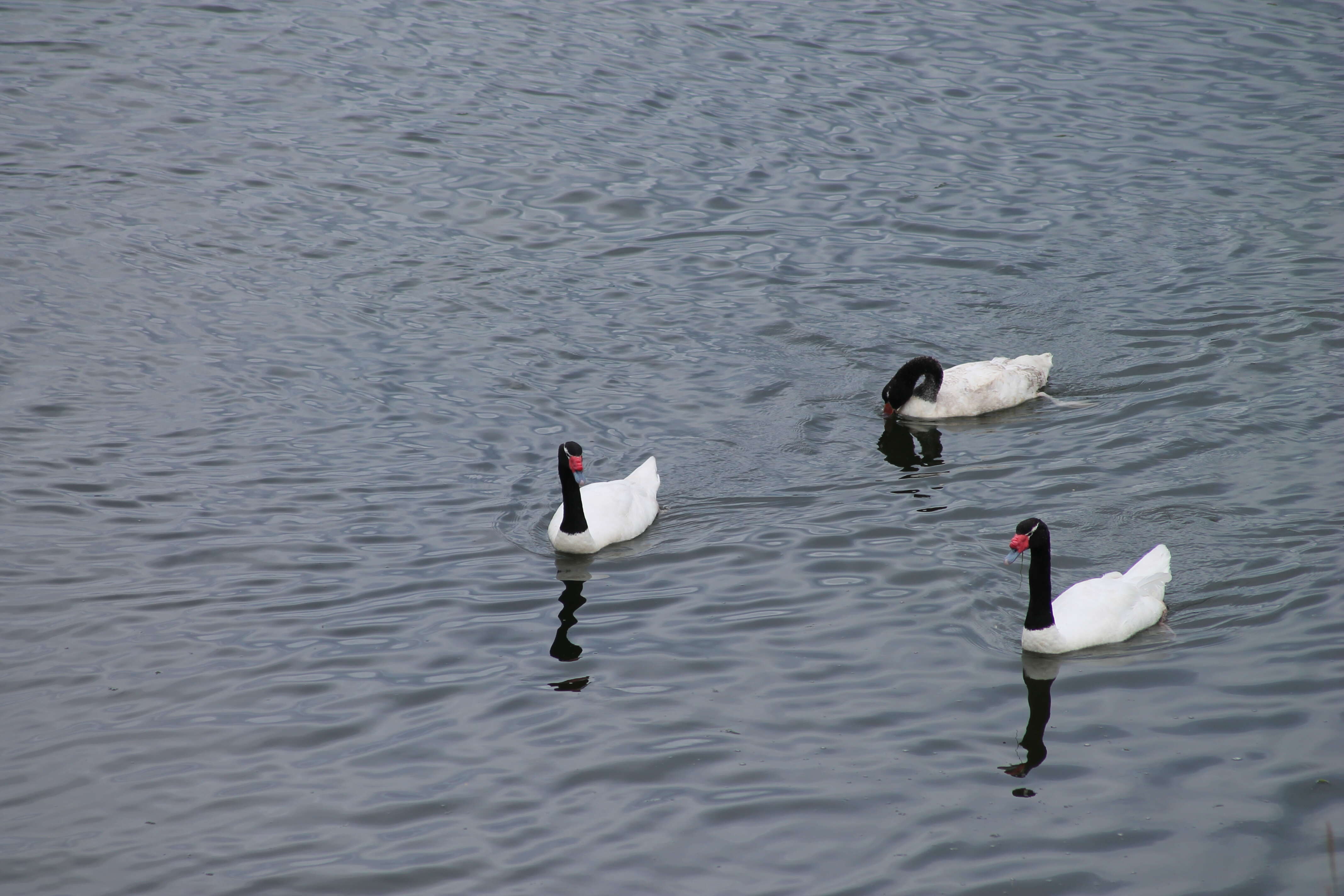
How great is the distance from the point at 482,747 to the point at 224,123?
632 inches

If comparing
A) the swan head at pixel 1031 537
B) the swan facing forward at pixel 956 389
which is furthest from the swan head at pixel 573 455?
the swan facing forward at pixel 956 389

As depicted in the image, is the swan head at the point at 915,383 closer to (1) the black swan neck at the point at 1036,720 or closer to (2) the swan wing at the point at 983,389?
(2) the swan wing at the point at 983,389

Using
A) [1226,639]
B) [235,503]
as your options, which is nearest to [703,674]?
[1226,639]

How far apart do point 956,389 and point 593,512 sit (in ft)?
15.8

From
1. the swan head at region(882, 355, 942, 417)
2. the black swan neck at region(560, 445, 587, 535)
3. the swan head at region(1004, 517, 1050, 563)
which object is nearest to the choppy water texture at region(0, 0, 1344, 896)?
the black swan neck at region(560, 445, 587, 535)

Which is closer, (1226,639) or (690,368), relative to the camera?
(1226,639)

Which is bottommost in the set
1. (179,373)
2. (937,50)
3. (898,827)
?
(179,373)

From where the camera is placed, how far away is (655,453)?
1315 cm

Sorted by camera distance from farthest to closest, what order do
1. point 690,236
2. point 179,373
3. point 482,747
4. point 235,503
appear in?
1. point 690,236
2. point 179,373
3. point 235,503
4. point 482,747

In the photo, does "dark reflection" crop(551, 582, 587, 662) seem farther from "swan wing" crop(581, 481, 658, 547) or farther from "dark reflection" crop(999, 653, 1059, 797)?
"dark reflection" crop(999, 653, 1059, 797)

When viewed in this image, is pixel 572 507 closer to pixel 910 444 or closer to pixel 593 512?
pixel 593 512

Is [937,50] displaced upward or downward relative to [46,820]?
upward

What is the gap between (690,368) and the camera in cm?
1499

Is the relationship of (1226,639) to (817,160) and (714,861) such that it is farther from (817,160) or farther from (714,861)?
(817,160)
